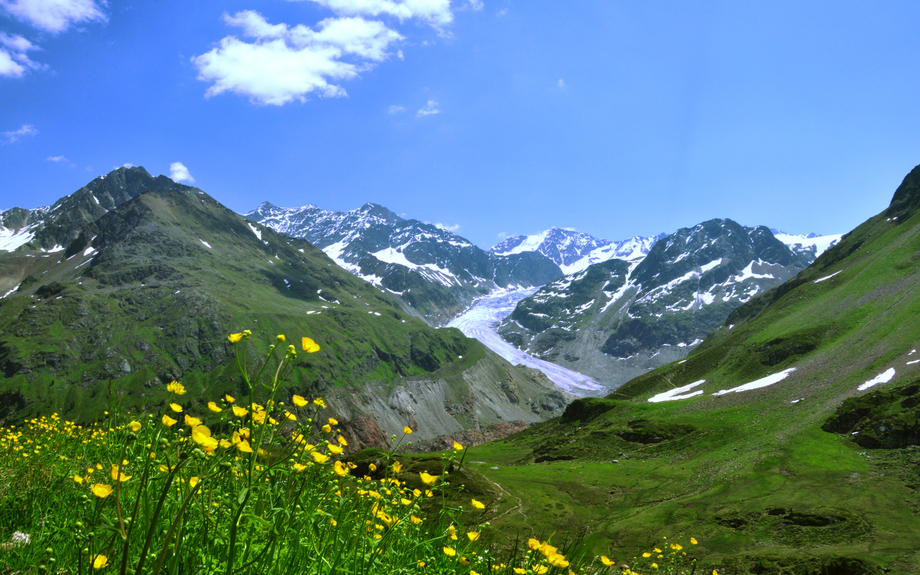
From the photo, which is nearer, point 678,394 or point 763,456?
point 763,456

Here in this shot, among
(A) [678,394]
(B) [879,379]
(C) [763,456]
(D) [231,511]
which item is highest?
(D) [231,511]

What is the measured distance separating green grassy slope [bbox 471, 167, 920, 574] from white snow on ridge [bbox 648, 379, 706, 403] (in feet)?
7.37

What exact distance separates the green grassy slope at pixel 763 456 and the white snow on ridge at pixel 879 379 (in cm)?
→ 75

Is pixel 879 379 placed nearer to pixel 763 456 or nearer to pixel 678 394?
pixel 763 456

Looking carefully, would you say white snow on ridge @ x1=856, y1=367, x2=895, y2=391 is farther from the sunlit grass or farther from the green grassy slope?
the sunlit grass

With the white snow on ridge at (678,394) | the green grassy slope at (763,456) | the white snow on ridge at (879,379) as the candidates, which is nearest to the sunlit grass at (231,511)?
the green grassy slope at (763,456)

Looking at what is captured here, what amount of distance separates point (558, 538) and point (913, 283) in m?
131

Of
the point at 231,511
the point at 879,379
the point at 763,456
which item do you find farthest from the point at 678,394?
the point at 231,511

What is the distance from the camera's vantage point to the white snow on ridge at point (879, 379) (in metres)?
80.4

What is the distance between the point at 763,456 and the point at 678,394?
54.9 meters

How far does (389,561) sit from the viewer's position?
395 centimetres

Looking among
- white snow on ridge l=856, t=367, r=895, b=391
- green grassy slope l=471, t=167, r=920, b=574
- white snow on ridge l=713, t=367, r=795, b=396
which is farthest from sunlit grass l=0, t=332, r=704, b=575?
white snow on ridge l=713, t=367, r=795, b=396

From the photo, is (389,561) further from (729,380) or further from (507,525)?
(729,380)

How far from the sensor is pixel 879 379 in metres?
81.5
